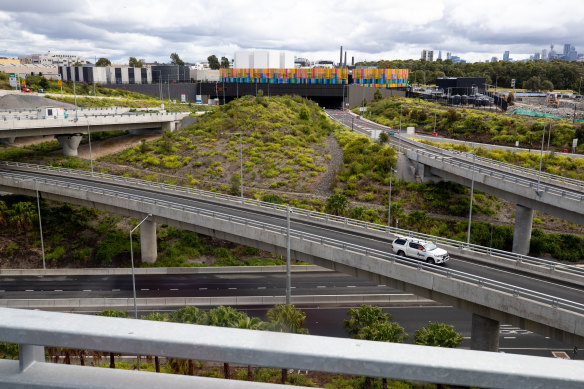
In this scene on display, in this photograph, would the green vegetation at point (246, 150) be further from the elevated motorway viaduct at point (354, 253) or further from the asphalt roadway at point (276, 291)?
the asphalt roadway at point (276, 291)

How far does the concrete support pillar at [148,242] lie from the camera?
147ft

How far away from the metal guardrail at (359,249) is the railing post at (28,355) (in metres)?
23.5

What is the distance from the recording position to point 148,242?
45062 millimetres

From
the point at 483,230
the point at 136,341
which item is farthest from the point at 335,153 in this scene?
the point at 136,341

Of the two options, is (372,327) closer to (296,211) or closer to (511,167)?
(296,211)

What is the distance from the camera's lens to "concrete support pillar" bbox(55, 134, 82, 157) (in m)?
69.6

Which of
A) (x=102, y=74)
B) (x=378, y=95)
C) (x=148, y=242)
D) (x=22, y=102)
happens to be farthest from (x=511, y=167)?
(x=102, y=74)

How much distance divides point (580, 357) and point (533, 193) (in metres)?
18.9

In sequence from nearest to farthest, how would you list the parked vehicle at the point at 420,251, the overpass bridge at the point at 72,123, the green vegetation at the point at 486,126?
the parked vehicle at the point at 420,251, the overpass bridge at the point at 72,123, the green vegetation at the point at 486,126

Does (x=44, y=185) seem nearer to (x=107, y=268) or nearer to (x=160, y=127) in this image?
(x=107, y=268)

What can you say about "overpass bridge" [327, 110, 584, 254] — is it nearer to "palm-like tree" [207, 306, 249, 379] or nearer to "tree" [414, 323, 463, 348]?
"tree" [414, 323, 463, 348]

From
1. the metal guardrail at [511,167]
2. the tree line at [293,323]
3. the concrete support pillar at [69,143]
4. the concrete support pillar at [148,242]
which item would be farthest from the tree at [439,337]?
the concrete support pillar at [69,143]

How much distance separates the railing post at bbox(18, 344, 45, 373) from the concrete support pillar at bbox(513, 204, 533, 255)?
49583mm

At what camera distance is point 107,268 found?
4456 centimetres
